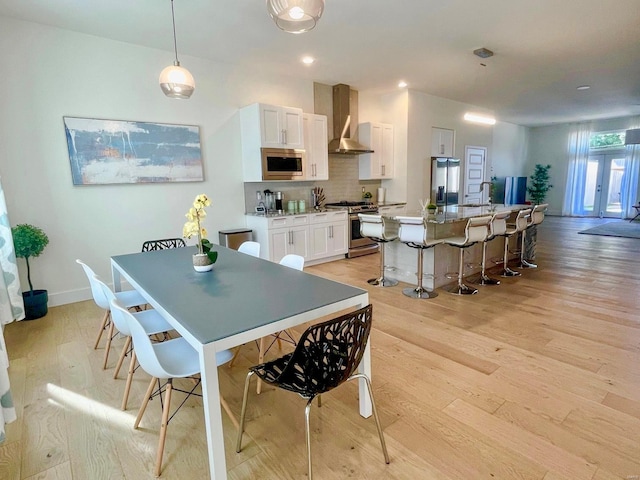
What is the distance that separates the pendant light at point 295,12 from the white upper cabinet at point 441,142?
5.71 meters

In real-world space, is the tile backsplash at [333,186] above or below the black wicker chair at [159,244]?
above

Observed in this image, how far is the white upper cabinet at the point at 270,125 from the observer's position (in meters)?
4.92

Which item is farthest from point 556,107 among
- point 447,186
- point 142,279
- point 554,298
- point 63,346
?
point 63,346

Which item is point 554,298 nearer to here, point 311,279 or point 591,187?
point 311,279

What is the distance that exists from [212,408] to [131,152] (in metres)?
3.82

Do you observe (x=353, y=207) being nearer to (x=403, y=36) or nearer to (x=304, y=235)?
(x=304, y=235)

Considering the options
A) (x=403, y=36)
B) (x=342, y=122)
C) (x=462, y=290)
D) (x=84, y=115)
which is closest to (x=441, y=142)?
(x=342, y=122)

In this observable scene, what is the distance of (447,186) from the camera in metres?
7.41

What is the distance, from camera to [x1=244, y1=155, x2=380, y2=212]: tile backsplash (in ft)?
17.7

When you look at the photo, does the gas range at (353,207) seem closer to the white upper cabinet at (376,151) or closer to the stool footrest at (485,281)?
the white upper cabinet at (376,151)

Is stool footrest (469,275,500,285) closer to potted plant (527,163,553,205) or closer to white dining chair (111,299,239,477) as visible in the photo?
white dining chair (111,299,239,477)

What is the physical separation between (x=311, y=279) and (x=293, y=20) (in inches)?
58.9

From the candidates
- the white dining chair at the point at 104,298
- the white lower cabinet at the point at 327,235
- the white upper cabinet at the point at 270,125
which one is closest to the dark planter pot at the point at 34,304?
the white dining chair at the point at 104,298

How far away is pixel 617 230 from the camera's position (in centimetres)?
812
